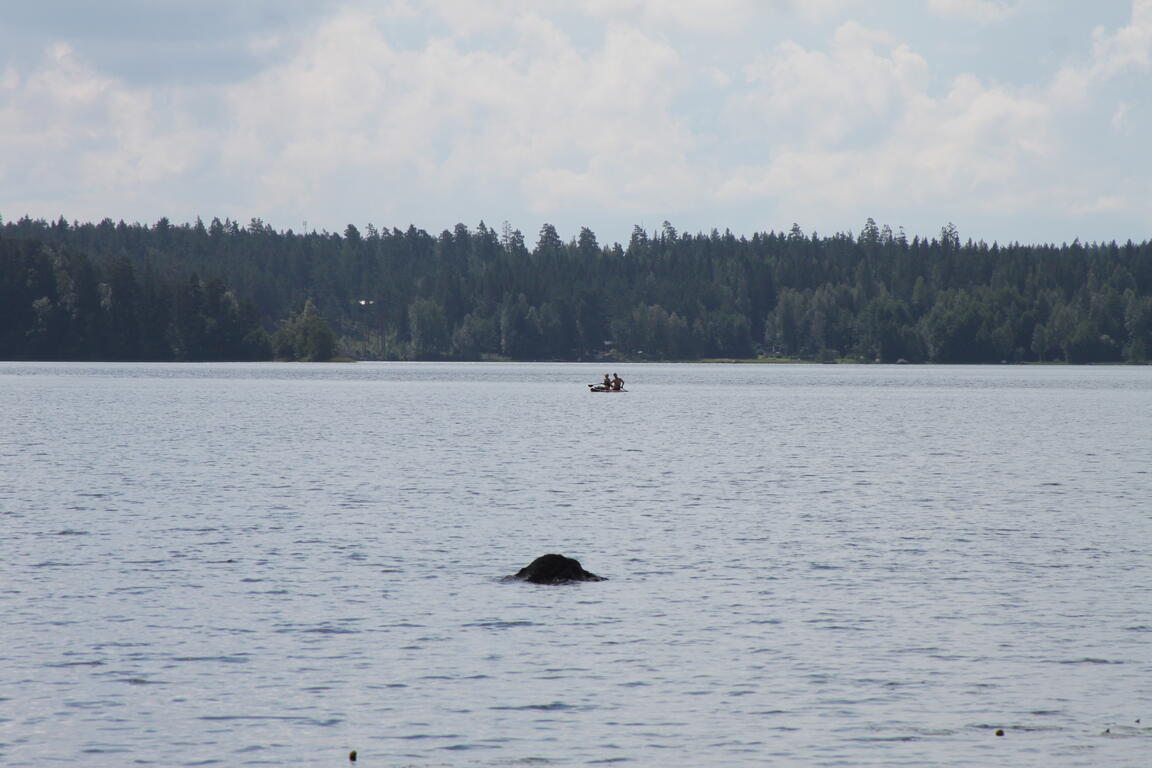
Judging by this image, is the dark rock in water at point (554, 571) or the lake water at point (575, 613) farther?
the dark rock in water at point (554, 571)

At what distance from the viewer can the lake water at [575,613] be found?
1912cm

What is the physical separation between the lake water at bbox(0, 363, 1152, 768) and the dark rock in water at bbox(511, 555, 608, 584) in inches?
28.6

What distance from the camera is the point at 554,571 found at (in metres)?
31.3

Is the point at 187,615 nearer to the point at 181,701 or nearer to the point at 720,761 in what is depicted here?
the point at 181,701

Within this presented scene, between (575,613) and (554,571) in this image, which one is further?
(554,571)

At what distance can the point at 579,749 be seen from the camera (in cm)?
1848

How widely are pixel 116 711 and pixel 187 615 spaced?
278 inches

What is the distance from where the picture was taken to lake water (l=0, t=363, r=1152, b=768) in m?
19.1

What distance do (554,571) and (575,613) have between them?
11.6 feet

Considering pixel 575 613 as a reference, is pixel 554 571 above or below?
above

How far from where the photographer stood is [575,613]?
91.1 ft

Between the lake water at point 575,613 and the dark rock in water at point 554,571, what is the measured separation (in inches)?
28.6

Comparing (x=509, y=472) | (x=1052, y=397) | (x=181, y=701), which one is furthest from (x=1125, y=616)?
(x=1052, y=397)

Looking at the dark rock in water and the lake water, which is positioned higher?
the dark rock in water
